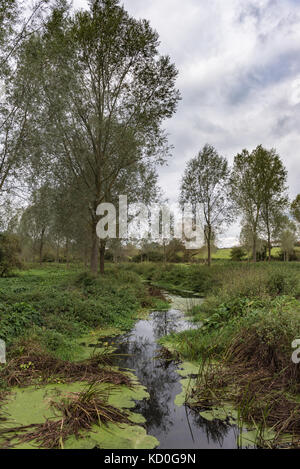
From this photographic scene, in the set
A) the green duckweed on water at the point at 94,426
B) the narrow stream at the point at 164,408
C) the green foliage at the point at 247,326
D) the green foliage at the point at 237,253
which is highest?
the green foliage at the point at 237,253

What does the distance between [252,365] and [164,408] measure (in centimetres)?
213

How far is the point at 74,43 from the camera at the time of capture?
46.1ft

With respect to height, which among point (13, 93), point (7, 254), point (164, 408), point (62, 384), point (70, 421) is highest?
point (13, 93)

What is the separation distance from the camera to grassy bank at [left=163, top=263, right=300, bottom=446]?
154 inches

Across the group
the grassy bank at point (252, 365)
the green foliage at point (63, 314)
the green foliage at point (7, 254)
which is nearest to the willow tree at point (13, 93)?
the green foliage at point (63, 314)

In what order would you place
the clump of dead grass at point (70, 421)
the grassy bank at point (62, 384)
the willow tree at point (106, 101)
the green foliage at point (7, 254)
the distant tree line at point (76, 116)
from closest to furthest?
1. the clump of dead grass at point (70, 421)
2. the grassy bank at point (62, 384)
3. the distant tree line at point (76, 116)
4. the willow tree at point (106, 101)
5. the green foliage at point (7, 254)

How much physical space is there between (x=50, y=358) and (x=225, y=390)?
3332mm

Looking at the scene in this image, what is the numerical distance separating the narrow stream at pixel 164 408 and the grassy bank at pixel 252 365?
1.07 ft

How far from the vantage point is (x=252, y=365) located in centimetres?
553

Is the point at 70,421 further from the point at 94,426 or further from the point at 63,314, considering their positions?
the point at 63,314

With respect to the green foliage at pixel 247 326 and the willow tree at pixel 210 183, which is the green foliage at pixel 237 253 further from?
the green foliage at pixel 247 326

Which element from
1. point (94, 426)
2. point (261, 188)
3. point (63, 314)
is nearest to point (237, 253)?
point (261, 188)

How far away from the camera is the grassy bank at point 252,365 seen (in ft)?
12.8

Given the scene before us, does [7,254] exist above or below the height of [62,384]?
above
